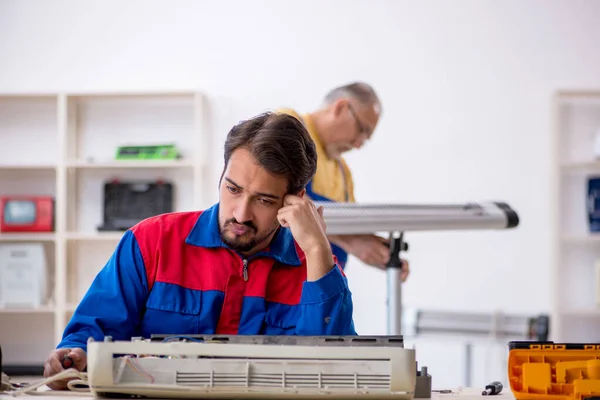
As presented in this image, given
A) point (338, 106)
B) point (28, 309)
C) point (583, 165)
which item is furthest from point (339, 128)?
point (28, 309)

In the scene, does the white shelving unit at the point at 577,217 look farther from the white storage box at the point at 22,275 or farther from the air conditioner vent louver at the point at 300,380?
the air conditioner vent louver at the point at 300,380

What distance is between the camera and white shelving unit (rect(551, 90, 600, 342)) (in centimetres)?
468

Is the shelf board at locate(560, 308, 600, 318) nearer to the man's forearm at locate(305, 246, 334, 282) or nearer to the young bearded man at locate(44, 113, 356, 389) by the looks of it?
the young bearded man at locate(44, 113, 356, 389)

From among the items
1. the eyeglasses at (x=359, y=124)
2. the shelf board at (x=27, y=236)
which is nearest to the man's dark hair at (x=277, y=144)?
the eyeglasses at (x=359, y=124)

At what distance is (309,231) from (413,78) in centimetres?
334

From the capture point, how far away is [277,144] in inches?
65.1

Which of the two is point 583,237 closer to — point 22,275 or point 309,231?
point 22,275

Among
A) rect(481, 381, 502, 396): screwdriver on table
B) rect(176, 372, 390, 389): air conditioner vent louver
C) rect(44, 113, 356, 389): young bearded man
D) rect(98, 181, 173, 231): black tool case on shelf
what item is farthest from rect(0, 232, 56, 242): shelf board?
rect(176, 372, 390, 389): air conditioner vent louver

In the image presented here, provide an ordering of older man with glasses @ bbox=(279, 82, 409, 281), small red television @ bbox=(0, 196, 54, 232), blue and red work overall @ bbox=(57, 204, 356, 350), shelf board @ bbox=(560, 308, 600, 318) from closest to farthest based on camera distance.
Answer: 1. blue and red work overall @ bbox=(57, 204, 356, 350)
2. older man with glasses @ bbox=(279, 82, 409, 281)
3. shelf board @ bbox=(560, 308, 600, 318)
4. small red television @ bbox=(0, 196, 54, 232)

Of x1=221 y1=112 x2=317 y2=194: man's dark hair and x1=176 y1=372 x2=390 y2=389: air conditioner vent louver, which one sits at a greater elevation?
x1=221 y1=112 x2=317 y2=194: man's dark hair

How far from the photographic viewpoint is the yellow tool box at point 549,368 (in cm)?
125

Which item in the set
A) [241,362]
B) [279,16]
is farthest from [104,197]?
[241,362]

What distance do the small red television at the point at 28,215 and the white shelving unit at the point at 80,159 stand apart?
0.16 meters

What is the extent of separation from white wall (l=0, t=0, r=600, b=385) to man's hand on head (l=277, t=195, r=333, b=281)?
3109mm
